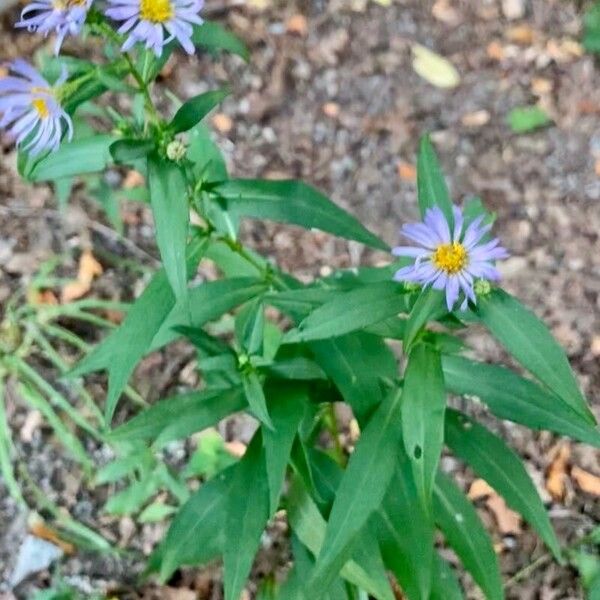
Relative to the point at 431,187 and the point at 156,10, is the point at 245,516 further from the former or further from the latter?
the point at 156,10

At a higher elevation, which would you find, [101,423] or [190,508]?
[101,423]

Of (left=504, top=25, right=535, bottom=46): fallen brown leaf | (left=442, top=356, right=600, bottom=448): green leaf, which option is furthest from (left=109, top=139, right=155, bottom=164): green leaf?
(left=504, top=25, right=535, bottom=46): fallen brown leaf

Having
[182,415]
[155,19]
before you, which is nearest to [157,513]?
[182,415]

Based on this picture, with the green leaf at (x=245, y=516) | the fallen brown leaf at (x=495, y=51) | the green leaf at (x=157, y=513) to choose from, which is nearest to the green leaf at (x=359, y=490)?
the green leaf at (x=245, y=516)

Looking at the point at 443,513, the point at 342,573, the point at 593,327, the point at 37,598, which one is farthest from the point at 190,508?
the point at 593,327

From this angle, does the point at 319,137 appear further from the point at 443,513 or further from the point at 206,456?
the point at 443,513

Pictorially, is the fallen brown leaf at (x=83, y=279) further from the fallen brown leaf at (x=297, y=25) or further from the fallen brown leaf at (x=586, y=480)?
the fallen brown leaf at (x=586, y=480)

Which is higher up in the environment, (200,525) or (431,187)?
(431,187)
